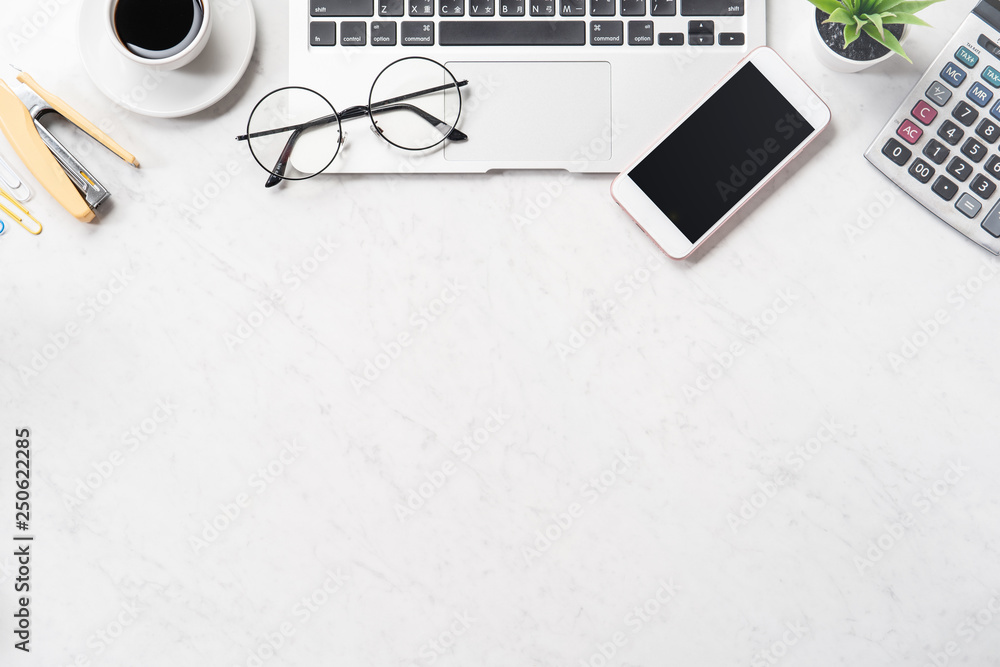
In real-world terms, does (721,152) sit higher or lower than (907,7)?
lower

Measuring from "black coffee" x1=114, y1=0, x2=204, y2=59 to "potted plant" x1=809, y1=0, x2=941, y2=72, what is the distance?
23.8 inches

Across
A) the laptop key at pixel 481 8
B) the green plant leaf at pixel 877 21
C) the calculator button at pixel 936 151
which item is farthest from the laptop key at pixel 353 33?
the calculator button at pixel 936 151

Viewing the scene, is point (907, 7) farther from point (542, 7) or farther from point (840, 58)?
point (542, 7)

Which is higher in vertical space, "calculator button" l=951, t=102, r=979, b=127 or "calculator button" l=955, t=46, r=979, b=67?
"calculator button" l=955, t=46, r=979, b=67

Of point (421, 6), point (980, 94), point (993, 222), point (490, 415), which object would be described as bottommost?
point (490, 415)

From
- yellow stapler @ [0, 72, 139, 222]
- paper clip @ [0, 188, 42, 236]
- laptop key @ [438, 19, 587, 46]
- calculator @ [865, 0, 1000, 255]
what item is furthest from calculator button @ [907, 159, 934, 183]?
paper clip @ [0, 188, 42, 236]

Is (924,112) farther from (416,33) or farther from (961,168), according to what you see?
(416,33)

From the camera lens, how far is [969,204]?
2.30ft

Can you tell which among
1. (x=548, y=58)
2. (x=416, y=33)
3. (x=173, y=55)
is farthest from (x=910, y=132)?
(x=173, y=55)

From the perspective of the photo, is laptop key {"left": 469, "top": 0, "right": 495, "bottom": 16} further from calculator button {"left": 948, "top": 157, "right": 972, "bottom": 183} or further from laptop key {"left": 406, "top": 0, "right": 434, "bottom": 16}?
calculator button {"left": 948, "top": 157, "right": 972, "bottom": 183}

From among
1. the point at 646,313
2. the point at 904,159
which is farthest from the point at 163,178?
the point at 904,159

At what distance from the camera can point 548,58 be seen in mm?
702

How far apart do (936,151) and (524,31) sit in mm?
448

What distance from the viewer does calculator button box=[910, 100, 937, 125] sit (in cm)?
70
